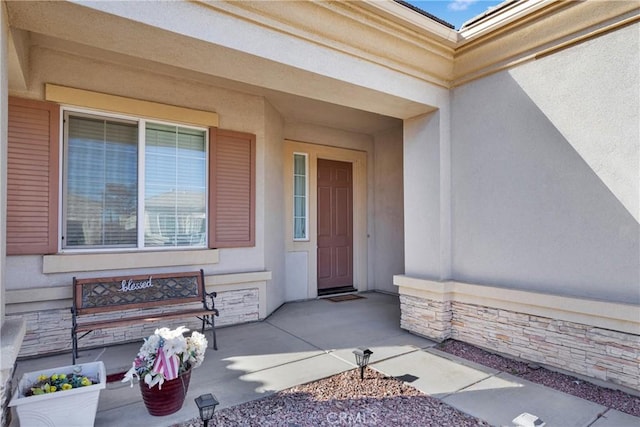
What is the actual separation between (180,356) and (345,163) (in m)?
5.07

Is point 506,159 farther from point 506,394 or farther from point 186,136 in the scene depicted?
point 186,136

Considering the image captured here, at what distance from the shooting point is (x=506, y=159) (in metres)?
3.73

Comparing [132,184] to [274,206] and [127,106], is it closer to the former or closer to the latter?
[127,106]

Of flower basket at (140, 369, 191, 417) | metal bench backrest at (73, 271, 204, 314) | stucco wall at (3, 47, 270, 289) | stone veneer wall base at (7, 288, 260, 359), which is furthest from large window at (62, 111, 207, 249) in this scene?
flower basket at (140, 369, 191, 417)

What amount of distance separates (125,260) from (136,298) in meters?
0.44

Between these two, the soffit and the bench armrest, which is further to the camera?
the bench armrest

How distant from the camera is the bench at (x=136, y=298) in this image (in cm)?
363

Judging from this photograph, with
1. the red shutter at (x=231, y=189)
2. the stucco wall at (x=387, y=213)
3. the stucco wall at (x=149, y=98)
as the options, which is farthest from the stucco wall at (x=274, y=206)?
the stucco wall at (x=387, y=213)

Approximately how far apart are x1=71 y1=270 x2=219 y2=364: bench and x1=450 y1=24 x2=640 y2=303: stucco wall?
3.06m

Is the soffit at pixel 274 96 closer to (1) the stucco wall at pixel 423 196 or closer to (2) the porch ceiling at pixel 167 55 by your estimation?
→ (2) the porch ceiling at pixel 167 55

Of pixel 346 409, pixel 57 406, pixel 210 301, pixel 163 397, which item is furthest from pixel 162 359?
pixel 210 301

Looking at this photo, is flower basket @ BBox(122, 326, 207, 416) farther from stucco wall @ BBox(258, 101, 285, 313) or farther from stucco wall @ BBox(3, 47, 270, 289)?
stucco wall @ BBox(258, 101, 285, 313)

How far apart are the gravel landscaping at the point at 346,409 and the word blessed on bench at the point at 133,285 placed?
199 centimetres

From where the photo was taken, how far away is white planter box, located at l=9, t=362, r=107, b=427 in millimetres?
2207
